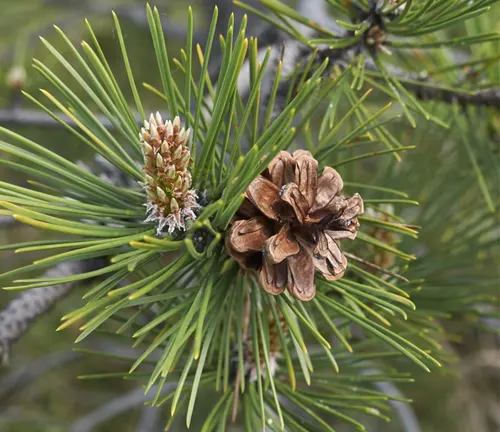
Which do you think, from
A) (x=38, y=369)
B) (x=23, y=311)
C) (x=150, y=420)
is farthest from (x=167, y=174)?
Result: (x=38, y=369)

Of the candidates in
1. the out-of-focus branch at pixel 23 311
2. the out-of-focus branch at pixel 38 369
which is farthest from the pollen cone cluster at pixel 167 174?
the out-of-focus branch at pixel 38 369

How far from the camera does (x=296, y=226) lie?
1.26 feet

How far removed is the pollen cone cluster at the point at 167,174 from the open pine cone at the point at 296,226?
0.13ft

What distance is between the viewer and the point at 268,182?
39 centimetres

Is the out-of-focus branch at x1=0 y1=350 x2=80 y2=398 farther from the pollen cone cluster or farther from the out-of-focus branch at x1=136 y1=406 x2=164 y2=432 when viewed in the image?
the pollen cone cluster

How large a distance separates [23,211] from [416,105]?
33 cm

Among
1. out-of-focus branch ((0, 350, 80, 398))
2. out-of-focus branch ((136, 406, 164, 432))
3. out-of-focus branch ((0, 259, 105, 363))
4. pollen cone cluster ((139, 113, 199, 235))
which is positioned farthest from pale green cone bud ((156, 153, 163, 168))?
out-of-focus branch ((0, 350, 80, 398))

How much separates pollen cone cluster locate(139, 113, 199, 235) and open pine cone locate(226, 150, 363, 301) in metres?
0.04

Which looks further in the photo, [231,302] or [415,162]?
[415,162]

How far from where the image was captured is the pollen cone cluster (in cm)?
37

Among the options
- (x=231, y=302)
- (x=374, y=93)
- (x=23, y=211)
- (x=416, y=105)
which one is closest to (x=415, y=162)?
(x=374, y=93)

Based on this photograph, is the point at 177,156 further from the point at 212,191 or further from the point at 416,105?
the point at 416,105

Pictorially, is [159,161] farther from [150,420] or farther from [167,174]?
[150,420]

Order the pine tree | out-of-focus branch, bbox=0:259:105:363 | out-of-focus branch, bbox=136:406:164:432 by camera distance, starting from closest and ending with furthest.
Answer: the pine tree → out-of-focus branch, bbox=0:259:105:363 → out-of-focus branch, bbox=136:406:164:432
